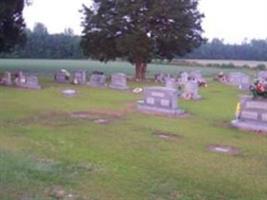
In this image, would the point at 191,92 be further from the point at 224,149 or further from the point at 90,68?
the point at 90,68

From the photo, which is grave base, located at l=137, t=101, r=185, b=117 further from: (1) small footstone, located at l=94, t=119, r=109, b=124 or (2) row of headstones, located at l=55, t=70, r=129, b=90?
(2) row of headstones, located at l=55, t=70, r=129, b=90

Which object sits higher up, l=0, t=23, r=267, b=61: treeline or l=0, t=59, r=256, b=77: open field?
l=0, t=23, r=267, b=61: treeline

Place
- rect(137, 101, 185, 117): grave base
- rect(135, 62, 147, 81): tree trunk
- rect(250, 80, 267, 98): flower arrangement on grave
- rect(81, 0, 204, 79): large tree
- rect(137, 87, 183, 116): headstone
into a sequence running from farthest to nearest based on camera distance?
rect(135, 62, 147, 81): tree trunk, rect(81, 0, 204, 79): large tree, rect(137, 87, 183, 116): headstone, rect(137, 101, 185, 117): grave base, rect(250, 80, 267, 98): flower arrangement on grave

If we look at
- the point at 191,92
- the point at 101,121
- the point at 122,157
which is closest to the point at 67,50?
the point at 191,92

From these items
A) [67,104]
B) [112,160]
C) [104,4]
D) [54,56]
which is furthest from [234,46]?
[112,160]

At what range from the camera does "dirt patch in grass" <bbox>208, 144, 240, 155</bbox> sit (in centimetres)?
1204

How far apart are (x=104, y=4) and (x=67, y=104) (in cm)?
2152

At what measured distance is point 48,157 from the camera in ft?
34.5

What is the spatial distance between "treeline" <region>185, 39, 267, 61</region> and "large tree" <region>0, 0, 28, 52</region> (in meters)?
78.9

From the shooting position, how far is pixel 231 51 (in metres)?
123

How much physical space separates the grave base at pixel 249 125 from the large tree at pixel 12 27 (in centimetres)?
2117

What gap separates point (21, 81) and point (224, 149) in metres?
19.3

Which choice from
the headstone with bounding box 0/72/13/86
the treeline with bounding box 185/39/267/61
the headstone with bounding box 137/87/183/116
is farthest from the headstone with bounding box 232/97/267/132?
the treeline with bounding box 185/39/267/61

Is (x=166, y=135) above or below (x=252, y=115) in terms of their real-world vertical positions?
below
